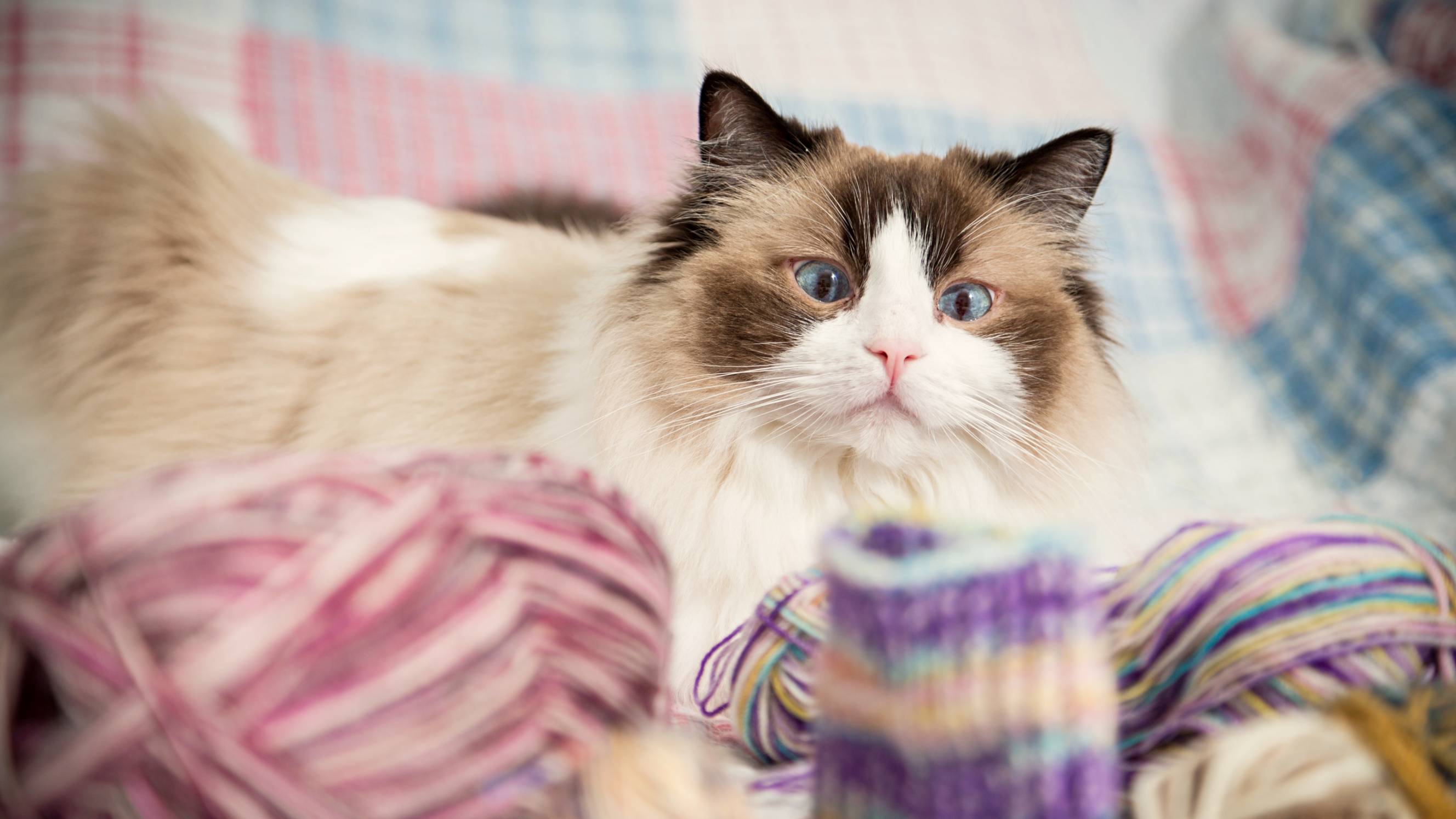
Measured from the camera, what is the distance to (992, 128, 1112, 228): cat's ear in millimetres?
1120

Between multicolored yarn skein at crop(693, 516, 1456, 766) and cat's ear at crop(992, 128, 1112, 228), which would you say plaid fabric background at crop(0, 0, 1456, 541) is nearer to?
cat's ear at crop(992, 128, 1112, 228)

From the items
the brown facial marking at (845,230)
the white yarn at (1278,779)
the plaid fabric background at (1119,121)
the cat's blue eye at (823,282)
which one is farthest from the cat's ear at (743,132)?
the plaid fabric background at (1119,121)

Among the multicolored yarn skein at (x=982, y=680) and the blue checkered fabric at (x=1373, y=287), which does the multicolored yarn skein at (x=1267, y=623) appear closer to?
the multicolored yarn skein at (x=982, y=680)

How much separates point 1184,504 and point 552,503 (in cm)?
159

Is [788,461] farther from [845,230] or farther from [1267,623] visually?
[1267,623]

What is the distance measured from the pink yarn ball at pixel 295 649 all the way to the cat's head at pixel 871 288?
0.45m

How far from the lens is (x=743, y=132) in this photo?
1.14m

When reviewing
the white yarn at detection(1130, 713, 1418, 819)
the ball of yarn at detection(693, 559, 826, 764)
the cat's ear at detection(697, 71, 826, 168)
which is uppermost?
the cat's ear at detection(697, 71, 826, 168)

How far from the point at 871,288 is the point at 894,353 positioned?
0.10 metres

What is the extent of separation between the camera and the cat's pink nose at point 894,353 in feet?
3.05

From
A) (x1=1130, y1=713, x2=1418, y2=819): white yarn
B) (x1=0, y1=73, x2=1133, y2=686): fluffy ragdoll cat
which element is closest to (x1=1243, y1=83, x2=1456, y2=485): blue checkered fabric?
(x1=0, y1=73, x2=1133, y2=686): fluffy ragdoll cat

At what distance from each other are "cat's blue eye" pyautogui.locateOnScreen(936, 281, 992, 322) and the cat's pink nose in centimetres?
13

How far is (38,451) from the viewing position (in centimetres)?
131

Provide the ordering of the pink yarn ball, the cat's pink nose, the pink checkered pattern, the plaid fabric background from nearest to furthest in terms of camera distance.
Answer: the pink yarn ball
the cat's pink nose
the plaid fabric background
the pink checkered pattern
